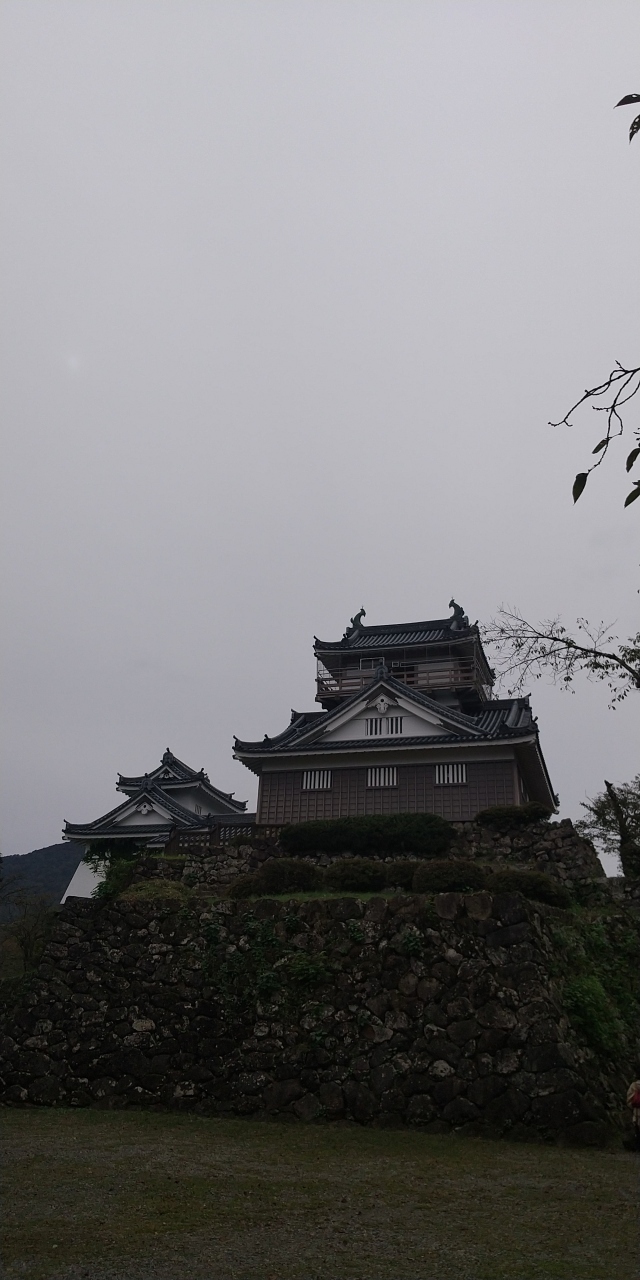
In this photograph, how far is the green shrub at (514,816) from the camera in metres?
20.6

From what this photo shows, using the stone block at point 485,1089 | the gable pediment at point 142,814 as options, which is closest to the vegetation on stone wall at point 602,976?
the stone block at point 485,1089

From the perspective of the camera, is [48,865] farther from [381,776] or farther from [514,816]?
[514,816]

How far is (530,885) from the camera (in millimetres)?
14633

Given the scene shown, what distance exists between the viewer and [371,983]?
13414mm

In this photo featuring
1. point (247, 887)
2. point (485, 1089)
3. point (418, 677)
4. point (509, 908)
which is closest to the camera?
point (485, 1089)

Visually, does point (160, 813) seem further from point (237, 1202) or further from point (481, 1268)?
point (481, 1268)

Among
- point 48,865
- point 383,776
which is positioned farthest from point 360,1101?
point 48,865

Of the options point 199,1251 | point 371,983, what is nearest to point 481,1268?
point 199,1251

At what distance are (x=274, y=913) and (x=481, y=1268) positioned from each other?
322 inches

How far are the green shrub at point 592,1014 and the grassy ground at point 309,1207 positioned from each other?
2.12 metres

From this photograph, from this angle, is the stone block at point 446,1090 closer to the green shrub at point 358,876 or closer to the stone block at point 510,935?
the stone block at point 510,935

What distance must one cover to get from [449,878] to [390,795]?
38.6 ft

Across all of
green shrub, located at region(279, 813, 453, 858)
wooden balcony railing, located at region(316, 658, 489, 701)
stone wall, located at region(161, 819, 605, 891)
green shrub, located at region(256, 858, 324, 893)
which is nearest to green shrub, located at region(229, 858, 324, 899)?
green shrub, located at region(256, 858, 324, 893)

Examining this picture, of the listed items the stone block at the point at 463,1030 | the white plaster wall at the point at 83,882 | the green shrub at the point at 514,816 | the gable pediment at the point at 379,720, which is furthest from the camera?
the white plaster wall at the point at 83,882
